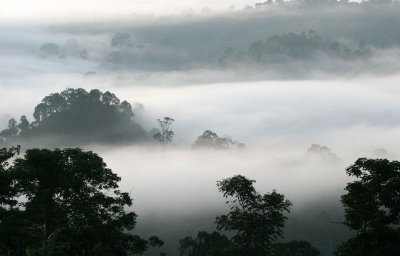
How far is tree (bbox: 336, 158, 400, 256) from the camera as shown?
1379 inches

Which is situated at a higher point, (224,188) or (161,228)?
(161,228)

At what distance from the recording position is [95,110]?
196 meters

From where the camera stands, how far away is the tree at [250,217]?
3906 cm

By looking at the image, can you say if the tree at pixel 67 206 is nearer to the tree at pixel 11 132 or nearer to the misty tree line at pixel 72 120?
the misty tree line at pixel 72 120

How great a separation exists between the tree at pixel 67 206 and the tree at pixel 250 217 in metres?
8.18

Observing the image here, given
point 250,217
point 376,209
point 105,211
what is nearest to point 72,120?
point 105,211

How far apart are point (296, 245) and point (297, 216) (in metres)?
103

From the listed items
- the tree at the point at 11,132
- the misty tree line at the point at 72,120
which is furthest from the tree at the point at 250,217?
the tree at the point at 11,132

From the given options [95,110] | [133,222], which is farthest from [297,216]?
[133,222]

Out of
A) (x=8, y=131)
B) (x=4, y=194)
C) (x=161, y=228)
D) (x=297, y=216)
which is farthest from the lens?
(x=8, y=131)

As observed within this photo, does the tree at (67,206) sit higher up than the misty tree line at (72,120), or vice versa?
the misty tree line at (72,120)

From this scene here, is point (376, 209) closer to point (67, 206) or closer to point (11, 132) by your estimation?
point (67, 206)

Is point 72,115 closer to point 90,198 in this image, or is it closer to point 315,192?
point 315,192

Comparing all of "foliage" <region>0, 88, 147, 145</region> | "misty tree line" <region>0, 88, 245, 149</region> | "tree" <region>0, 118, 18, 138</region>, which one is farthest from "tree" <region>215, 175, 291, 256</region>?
Answer: "tree" <region>0, 118, 18, 138</region>
